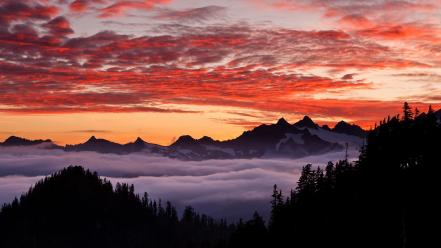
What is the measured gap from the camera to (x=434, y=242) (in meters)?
71.1

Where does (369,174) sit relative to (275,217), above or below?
above

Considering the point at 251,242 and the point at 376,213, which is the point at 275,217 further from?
the point at 376,213

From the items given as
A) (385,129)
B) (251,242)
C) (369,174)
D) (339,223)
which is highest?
(385,129)

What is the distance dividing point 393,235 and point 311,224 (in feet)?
101

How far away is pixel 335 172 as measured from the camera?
113375 mm

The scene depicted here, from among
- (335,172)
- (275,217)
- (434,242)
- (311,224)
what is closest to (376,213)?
(434,242)

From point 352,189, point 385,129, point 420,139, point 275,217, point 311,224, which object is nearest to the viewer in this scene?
point 420,139

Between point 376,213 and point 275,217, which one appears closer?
point 376,213

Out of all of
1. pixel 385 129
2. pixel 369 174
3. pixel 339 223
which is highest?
pixel 385 129

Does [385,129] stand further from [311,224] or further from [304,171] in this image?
[304,171]

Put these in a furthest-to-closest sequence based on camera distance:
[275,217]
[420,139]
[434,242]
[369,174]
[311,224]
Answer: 1. [275,217]
2. [311,224]
3. [369,174]
4. [420,139]
5. [434,242]

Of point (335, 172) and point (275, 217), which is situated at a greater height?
point (335, 172)

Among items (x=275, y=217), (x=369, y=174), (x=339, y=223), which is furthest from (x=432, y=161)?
(x=275, y=217)

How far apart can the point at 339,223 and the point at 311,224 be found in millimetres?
14948
